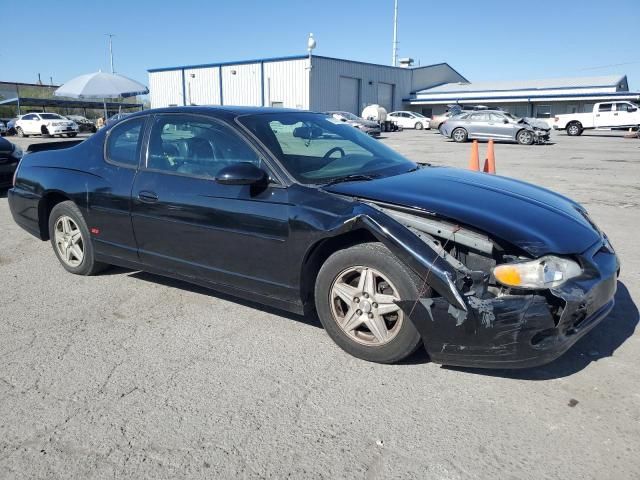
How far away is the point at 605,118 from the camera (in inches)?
1198

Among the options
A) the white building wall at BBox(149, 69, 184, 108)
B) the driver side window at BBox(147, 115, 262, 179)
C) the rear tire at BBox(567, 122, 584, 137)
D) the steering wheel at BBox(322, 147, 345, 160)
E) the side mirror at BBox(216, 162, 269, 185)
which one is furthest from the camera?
the white building wall at BBox(149, 69, 184, 108)

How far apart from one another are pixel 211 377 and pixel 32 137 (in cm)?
3413

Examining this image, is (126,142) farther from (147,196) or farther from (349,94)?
(349,94)

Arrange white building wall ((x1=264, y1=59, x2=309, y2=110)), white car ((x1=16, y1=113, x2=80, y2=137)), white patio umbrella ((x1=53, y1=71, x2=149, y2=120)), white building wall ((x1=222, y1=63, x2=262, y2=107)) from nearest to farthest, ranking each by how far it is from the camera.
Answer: white patio umbrella ((x1=53, y1=71, x2=149, y2=120)) < white car ((x1=16, y1=113, x2=80, y2=137)) < white building wall ((x1=264, y1=59, x2=309, y2=110)) < white building wall ((x1=222, y1=63, x2=262, y2=107))

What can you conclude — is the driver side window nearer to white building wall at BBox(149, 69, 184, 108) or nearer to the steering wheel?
the steering wheel

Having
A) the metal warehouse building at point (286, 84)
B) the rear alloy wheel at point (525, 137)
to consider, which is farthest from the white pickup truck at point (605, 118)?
the metal warehouse building at point (286, 84)

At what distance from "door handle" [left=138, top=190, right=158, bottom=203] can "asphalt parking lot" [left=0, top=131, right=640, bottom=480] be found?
83 cm

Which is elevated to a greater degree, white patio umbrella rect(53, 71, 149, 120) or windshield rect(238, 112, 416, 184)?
white patio umbrella rect(53, 71, 149, 120)

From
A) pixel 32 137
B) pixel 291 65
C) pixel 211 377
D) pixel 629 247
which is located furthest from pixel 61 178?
pixel 291 65

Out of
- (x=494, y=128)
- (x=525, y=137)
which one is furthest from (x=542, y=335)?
(x=494, y=128)

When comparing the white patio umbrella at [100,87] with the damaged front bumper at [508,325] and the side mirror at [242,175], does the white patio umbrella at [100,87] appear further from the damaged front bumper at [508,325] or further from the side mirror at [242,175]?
the damaged front bumper at [508,325]

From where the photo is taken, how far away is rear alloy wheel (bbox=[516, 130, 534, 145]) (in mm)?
22453

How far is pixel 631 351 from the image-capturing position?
3.26 metres

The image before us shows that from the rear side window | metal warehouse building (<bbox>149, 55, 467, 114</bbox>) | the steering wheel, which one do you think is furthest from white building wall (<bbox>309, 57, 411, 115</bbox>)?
the steering wheel
